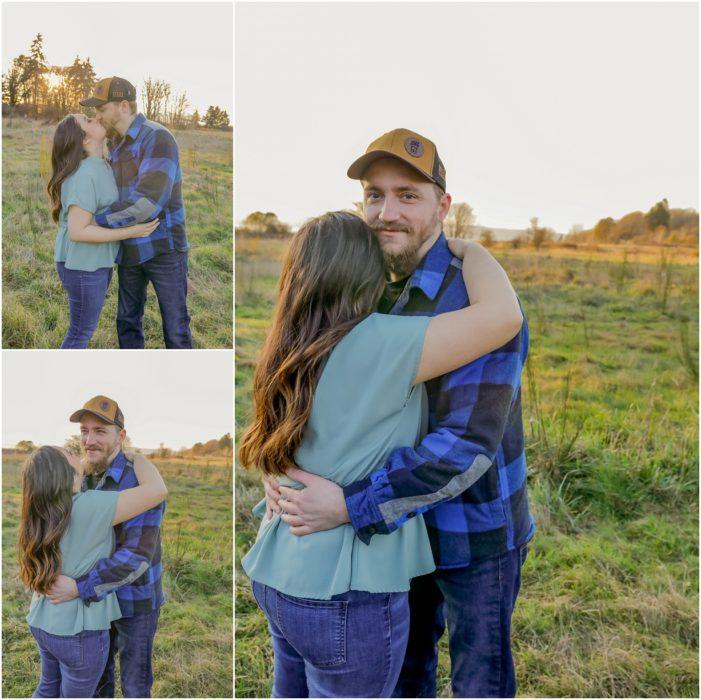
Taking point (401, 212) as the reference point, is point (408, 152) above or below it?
above

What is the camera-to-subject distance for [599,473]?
13.5ft

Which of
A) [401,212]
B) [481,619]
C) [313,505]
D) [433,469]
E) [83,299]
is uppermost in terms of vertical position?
[401,212]

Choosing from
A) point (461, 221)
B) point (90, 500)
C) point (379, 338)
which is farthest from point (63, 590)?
point (461, 221)

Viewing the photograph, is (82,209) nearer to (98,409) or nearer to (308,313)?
(98,409)

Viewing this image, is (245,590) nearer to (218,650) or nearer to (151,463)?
(218,650)

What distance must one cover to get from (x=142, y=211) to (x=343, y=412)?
145 cm

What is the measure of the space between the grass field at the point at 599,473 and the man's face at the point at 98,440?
34.4 inches

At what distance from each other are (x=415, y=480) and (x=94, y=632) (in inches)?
72.5

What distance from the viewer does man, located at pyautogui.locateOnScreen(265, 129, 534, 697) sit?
1.88 m

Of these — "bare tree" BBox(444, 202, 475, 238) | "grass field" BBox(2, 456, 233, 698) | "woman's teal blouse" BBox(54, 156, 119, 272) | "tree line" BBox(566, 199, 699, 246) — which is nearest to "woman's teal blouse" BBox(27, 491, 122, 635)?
"grass field" BBox(2, 456, 233, 698)

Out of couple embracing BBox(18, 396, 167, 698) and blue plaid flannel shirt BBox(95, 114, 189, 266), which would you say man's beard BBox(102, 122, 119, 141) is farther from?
couple embracing BBox(18, 396, 167, 698)

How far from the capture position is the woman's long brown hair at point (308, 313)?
6.10ft

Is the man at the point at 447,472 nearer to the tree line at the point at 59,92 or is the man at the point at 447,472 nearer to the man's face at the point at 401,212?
the man's face at the point at 401,212

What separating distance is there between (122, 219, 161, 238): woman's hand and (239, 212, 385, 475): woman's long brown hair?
113 cm
